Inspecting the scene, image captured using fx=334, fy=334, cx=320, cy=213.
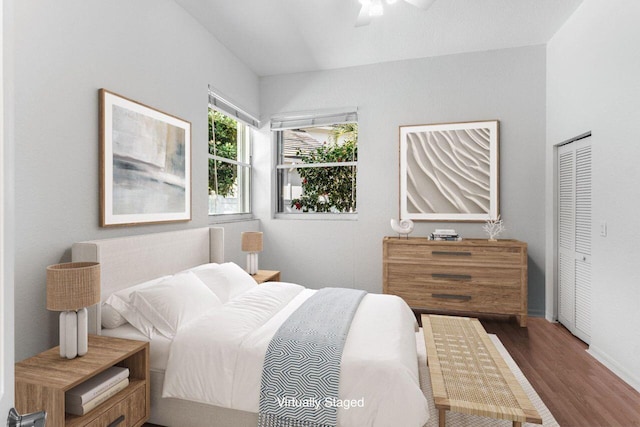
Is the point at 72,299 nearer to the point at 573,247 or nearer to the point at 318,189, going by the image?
the point at 318,189

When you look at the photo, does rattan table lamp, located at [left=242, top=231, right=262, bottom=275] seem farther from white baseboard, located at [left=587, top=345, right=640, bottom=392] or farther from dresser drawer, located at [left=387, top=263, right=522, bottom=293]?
white baseboard, located at [left=587, top=345, right=640, bottom=392]

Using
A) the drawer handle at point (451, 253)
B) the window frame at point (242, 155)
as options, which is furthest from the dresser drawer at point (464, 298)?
the window frame at point (242, 155)

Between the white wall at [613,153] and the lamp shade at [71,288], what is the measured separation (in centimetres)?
325

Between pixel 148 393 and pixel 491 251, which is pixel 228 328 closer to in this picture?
pixel 148 393

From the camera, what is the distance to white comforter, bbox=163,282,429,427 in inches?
57.9

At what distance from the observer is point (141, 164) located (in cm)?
250

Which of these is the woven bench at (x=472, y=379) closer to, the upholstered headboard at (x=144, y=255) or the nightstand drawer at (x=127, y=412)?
the nightstand drawer at (x=127, y=412)

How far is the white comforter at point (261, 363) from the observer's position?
1.47 m

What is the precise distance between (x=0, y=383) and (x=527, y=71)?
15.0 feet

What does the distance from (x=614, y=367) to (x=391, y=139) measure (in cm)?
289

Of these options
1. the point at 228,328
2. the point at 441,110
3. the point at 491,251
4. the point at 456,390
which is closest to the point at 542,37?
the point at 441,110

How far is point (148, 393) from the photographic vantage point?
1.74 meters

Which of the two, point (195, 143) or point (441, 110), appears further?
point (441, 110)

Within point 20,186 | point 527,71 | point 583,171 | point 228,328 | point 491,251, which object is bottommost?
point 228,328
